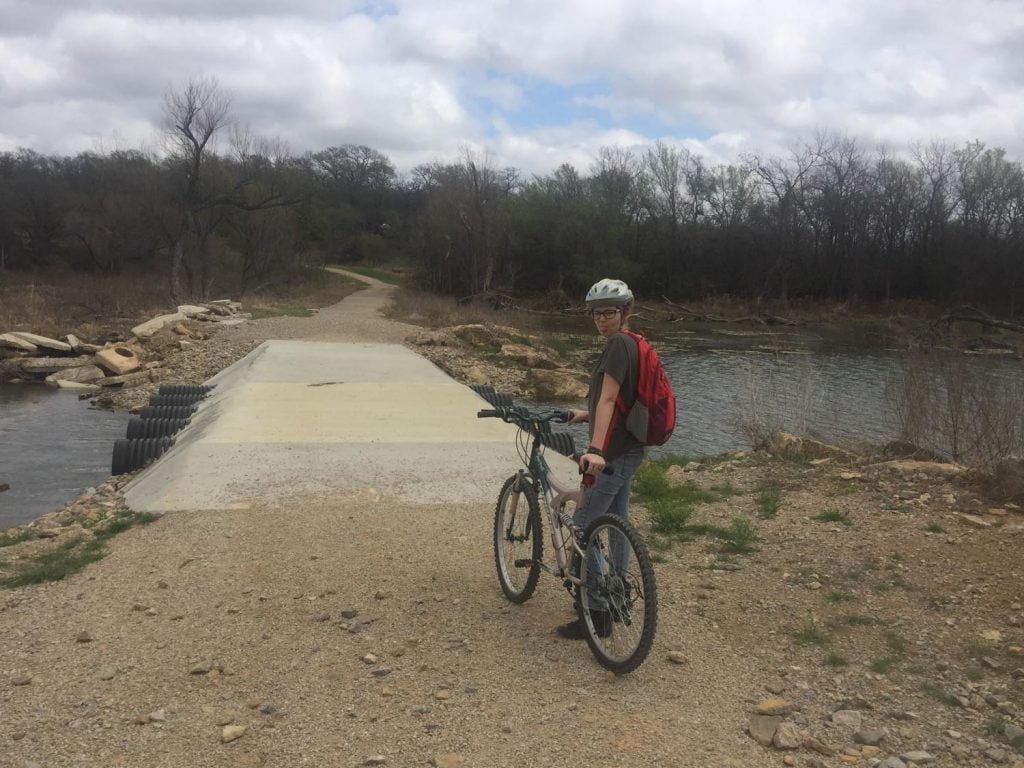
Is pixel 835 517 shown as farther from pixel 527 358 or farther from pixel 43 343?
pixel 43 343

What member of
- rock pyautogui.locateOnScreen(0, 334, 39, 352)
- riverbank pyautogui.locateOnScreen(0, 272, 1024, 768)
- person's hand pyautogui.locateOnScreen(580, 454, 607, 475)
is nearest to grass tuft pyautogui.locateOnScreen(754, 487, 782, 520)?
riverbank pyautogui.locateOnScreen(0, 272, 1024, 768)

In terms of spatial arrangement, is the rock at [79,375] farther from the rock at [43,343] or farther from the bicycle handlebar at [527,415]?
the bicycle handlebar at [527,415]

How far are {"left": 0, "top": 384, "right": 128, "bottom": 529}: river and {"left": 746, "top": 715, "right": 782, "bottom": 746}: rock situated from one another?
754 centimetres

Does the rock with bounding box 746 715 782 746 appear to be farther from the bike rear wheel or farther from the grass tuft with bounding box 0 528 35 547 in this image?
the grass tuft with bounding box 0 528 35 547

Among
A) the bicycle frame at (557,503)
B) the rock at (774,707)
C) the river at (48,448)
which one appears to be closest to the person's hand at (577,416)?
the bicycle frame at (557,503)

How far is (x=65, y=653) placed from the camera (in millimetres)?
4043

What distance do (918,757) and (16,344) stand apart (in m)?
23.6

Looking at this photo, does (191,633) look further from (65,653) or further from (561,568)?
(561,568)

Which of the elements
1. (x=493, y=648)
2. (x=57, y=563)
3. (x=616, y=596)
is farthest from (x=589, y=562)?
(x=57, y=563)

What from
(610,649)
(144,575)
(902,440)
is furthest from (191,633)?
(902,440)

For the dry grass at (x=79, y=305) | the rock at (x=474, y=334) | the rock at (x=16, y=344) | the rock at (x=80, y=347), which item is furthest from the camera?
the dry grass at (x=79, y=305)

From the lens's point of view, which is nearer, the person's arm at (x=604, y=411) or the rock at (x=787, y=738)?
the rock at (x=787, y=738)

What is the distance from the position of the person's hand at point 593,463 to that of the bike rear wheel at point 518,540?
837 mm

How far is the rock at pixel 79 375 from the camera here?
62.8ft
